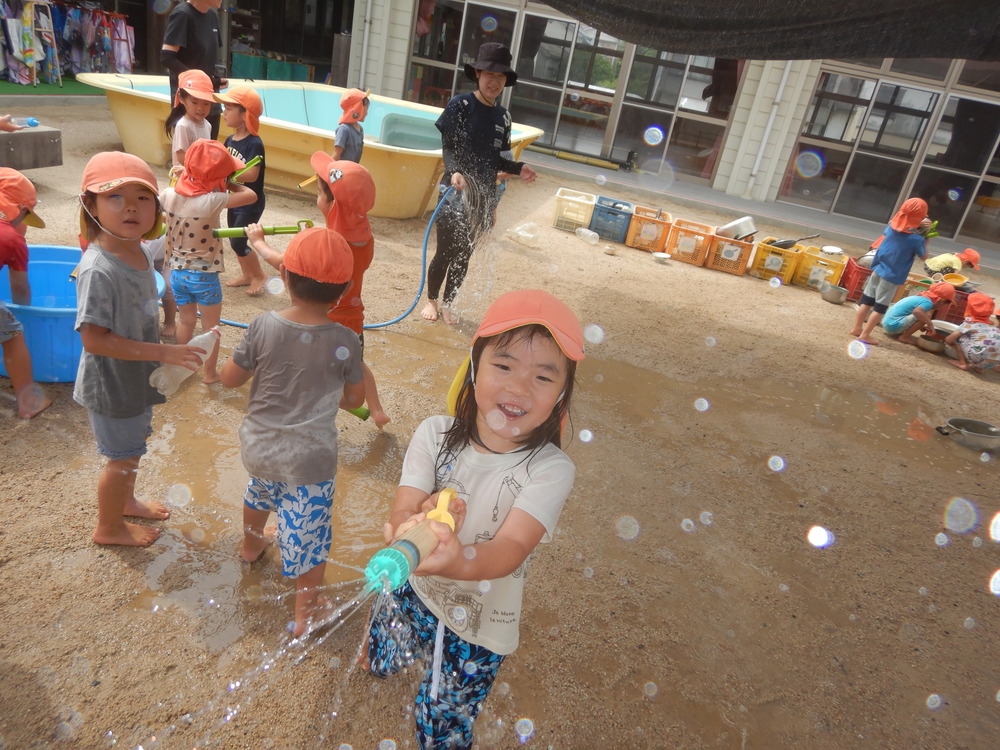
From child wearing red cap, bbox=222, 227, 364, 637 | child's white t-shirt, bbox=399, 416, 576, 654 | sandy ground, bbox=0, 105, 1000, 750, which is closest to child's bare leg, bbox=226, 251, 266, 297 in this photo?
sandy ground, bbox=0, 105, 1000, 750

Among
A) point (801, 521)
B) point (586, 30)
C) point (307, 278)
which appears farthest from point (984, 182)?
point (307, 278)

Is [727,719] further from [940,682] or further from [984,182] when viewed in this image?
[984,182]

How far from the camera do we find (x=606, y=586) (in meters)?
2.89

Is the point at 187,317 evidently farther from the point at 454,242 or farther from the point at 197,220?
the point at 454,242

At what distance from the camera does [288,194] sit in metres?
7.93

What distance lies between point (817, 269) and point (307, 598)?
8.37 m

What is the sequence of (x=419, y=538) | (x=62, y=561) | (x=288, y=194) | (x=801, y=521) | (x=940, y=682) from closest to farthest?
1. (x=419, y=538)
2. (x=62, y=561)
3. (x=940, y=682)
4. (x=801, y=521)
5. (x=288, y=194)

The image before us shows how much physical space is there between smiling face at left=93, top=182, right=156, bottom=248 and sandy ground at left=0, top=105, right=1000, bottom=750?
1268 millimetres

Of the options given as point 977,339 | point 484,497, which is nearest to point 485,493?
point 484,497

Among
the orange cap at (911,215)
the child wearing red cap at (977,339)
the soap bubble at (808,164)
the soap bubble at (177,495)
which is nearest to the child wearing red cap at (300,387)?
the soap bubble at (177,495)

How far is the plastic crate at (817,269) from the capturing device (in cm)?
844

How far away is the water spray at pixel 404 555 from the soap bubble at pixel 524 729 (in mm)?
1172

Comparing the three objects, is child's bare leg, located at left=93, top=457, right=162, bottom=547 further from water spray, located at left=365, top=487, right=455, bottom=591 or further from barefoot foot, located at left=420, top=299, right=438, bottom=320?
barefoot foot, located at left=420, top=299, right=438, bottom=320

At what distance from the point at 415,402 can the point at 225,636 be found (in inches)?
77.8
